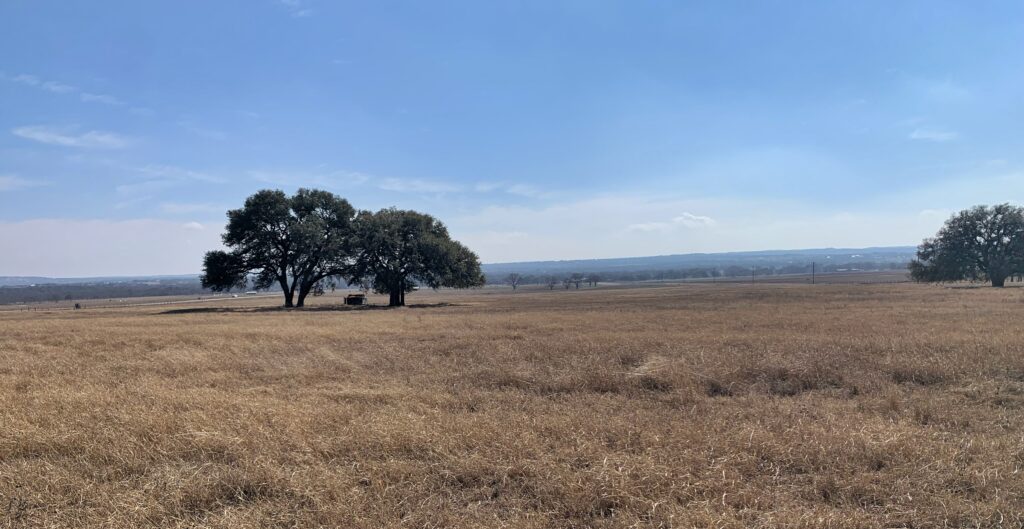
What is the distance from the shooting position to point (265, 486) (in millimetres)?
6488

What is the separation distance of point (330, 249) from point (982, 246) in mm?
81175

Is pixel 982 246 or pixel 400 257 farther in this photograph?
pixel 982 246

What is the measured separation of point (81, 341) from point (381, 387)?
574 inches

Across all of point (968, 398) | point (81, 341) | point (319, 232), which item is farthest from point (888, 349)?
point (319, 232)

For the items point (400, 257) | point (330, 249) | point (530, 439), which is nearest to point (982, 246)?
point (400, 257)

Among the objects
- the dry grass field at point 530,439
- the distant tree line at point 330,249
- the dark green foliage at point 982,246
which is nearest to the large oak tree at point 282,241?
the distant tree line at point 330,249

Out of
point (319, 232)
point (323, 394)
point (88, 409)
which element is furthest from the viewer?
point (319, 232)

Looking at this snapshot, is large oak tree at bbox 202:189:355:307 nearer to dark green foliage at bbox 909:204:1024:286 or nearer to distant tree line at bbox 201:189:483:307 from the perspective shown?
distant tree line at bbox 201:189:483:307

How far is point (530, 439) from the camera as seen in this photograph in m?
7.97

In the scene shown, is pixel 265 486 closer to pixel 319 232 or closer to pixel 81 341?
pixel 81 341

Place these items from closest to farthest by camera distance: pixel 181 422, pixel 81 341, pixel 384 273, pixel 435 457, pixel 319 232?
1. pixel 435 457
2. pixel 181 422
3. pixel 81 341
4. pixel 319 232
5. pixel 384 273

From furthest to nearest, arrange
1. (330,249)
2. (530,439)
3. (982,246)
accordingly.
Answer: (982,246), (330,249), (530,439)

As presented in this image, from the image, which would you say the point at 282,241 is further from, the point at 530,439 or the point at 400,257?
the point at 530,439

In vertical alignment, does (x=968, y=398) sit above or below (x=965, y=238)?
below
